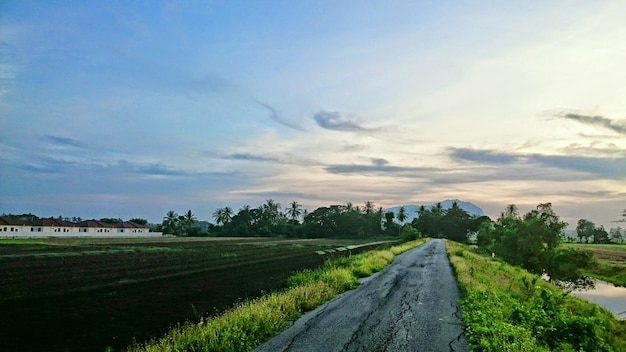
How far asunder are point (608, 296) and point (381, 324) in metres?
34.9

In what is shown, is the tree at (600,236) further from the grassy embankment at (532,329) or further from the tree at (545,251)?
the grassy embankment at (532,329)

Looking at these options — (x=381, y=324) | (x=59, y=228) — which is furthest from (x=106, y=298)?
(x=59, y=228)

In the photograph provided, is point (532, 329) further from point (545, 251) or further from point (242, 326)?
point (545, 251)

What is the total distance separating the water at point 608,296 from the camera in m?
32.8

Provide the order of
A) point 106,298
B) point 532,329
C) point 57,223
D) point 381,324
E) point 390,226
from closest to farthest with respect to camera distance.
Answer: point 532,329, point 381,324, point 106,298, point 57,223, point 390,226

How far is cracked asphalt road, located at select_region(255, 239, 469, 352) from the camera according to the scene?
43.7 ft

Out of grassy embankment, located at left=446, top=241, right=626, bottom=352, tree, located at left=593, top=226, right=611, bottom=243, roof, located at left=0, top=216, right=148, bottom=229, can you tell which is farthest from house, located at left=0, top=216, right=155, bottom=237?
tree, located at left=593, top=226, right=611, bottom=243

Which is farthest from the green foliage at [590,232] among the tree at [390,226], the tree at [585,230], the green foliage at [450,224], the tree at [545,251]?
the tree at [545,251]

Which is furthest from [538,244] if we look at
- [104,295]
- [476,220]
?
[476,220]

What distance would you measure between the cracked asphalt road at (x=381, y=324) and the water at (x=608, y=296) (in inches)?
616

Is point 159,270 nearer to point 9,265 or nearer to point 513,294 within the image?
point 9,265

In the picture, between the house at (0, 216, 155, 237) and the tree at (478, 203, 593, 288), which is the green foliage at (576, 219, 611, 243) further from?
the house at (0, 216, 155, 237)

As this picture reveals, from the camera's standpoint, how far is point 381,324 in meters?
16.3

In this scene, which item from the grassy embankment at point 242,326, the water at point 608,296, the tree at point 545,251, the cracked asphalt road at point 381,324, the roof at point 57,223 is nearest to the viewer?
the grassy embankment at point 242,326
